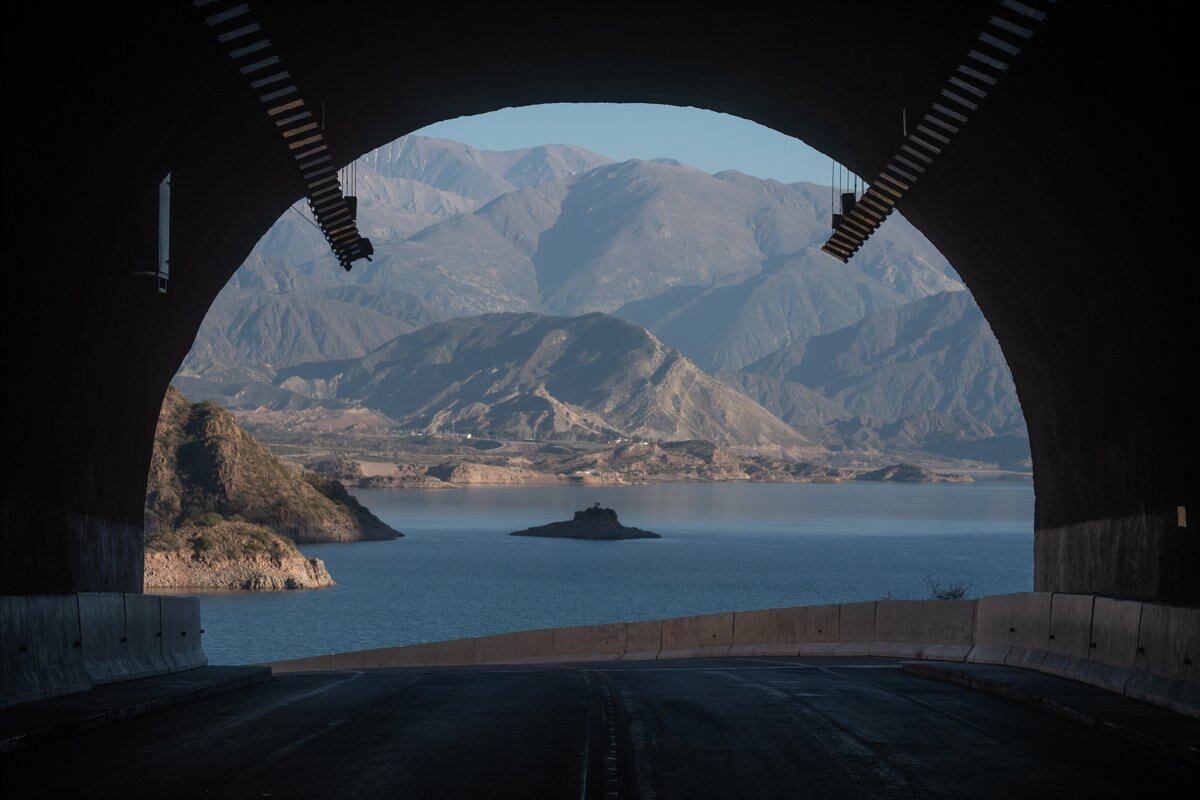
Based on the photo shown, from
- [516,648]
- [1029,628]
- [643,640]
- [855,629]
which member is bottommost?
[516,648]

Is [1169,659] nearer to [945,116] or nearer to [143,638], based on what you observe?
[945,116]

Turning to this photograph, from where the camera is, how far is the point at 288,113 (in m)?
19.6

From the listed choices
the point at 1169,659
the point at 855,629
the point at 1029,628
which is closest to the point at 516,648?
the point at 855,629

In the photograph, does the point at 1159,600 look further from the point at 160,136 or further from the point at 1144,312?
the point at 160,136

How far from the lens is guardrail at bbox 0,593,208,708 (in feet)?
55.8

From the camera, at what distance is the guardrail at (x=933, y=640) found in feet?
60.3

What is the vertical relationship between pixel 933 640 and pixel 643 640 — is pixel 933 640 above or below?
above

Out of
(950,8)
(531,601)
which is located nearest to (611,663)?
(950,8)

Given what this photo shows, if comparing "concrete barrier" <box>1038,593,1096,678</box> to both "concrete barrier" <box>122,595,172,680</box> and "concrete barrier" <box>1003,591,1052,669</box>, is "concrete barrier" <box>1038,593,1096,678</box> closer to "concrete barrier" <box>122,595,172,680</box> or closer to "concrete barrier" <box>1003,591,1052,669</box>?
"concrete barrier" <box>1003,591,1052,669</box>

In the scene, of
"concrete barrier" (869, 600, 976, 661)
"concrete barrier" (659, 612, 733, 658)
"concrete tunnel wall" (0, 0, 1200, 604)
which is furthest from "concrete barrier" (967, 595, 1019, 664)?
"concrete barrier" (659, 612, 733, 658)

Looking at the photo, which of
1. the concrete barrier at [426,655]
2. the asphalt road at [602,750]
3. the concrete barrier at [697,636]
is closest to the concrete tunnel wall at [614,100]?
the asphalt road at [602,750]

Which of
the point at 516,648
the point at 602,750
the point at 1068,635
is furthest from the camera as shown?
the point at 516,648

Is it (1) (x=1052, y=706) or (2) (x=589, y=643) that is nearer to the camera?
(1) (x=1052, y=706)

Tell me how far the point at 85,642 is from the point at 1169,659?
12736 millimetres
